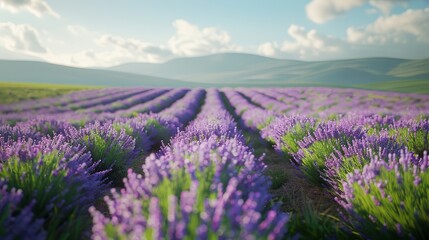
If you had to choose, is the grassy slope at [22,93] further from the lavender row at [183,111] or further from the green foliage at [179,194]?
the green foliage at [179,194]

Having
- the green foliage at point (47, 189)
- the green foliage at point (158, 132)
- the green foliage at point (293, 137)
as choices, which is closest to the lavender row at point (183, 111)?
the green foliage at point (158, 132)

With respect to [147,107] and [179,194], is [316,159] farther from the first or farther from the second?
[147,107]

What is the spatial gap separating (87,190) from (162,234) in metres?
1.35

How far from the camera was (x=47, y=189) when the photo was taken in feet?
6.37

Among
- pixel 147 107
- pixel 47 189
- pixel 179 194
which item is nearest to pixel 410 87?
pixel 147 107

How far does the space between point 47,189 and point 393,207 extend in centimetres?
225

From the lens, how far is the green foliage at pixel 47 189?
1903 mm

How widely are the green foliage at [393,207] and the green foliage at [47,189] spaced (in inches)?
72.6

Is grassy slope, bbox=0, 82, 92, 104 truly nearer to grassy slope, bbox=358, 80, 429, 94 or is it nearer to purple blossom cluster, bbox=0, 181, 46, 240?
purple blossom cluster, bbox=0, 181, 46, 240

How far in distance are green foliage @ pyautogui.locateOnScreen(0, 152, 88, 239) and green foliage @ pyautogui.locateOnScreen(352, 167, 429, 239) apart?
184 centimetres

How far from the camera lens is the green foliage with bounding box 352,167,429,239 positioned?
1685 mm

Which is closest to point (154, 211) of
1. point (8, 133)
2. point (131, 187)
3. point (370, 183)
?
point (131, 187)

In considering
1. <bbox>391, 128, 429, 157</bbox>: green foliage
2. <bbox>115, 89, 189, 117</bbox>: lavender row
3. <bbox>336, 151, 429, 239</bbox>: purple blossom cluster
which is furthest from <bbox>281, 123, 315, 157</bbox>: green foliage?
<bbox>115, 89, 189, 117</bbox>: lavender row

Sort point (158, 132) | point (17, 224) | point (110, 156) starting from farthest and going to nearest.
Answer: point (158, 132) → point (110, 156) → point (17, 224)
